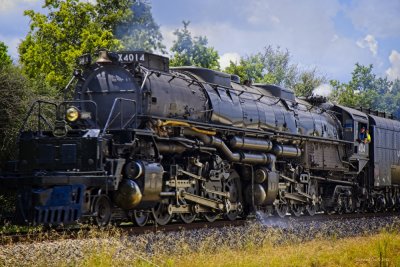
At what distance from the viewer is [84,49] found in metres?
32.9

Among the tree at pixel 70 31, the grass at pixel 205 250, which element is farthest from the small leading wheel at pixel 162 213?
the tree at pixel 70 31

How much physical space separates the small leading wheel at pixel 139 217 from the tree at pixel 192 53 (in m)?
23.8

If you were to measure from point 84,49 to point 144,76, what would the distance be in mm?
18384

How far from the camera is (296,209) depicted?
22766 millimetres

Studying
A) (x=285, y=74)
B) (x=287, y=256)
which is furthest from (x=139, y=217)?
(x=285, y=74)

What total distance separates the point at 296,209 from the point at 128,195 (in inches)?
404

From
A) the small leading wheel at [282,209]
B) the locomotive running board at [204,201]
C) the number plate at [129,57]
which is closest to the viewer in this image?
the number plate at [129,57]

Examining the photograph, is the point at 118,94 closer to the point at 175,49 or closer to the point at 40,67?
the point at 40,67

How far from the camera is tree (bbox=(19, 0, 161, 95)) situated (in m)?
33.3

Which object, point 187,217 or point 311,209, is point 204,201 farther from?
point 311,209

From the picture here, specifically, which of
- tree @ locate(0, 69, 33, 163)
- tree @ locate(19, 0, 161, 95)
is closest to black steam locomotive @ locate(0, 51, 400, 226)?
tree @ locate(0, 69, 33, 163)

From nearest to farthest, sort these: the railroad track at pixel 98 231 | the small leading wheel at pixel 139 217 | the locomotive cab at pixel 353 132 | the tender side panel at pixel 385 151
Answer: the railroad track at pixel 98 231 → the small leading wheel at pixel 139 217 → the locomotive cab at pixel 353 132 → the tender side panel at pixel 385 151

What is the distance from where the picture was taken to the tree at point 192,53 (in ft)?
128

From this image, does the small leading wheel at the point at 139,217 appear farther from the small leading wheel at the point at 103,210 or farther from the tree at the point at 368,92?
the tree at the point at 368,92
